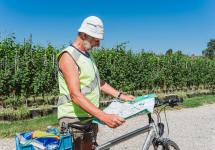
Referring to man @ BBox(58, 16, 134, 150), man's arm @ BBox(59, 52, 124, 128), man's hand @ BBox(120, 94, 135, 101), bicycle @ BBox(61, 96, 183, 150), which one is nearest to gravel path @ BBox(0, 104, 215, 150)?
man's hand @ BBox(120, 94, 135, 101)

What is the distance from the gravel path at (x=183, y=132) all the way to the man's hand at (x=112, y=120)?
453 centimetres

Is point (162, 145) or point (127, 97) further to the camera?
point (127, 97)

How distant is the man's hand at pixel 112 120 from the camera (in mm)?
3359

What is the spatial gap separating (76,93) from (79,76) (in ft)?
0.73

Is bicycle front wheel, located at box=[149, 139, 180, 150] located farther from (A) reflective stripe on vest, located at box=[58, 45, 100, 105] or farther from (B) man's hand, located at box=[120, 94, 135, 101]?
(A) reflective stripe on vest, located at box=[58, 45, 100, 105]

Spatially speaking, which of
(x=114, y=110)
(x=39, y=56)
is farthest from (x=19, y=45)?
(x=114, y=110)

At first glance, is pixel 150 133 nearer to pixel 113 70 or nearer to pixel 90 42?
pixel 90 42

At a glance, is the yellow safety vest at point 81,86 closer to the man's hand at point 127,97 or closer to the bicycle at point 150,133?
the bicycle at point 150,133

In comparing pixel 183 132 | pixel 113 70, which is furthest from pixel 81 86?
pixel 113 70

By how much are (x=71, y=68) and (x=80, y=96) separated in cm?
24

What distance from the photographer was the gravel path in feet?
27.1

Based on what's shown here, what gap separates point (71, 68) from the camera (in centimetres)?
350

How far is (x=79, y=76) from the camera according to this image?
11.9 ft

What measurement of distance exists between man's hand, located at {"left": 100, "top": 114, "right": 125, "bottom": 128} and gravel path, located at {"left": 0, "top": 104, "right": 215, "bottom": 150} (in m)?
4.53
